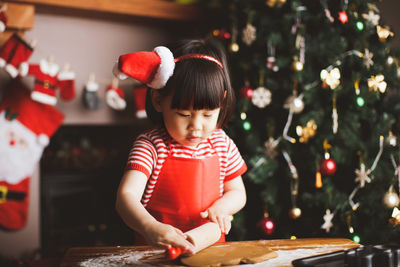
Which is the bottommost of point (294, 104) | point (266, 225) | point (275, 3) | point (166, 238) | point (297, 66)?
point (266, 225)

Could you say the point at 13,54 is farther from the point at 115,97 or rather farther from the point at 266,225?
the point at 266,225

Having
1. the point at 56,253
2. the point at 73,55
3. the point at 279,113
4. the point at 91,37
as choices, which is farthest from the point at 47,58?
the point at 279,113

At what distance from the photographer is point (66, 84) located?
6.30 feet

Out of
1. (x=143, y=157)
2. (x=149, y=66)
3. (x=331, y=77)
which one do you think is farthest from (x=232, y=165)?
(x=331, y=77)

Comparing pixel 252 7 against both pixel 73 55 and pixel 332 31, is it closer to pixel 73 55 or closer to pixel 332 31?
pixel 332 31

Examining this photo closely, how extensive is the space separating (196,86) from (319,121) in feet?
2.72

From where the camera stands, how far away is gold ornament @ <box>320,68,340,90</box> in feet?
4.80

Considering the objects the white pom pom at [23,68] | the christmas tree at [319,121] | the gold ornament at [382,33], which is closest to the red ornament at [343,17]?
the christmas tree at [319,121]

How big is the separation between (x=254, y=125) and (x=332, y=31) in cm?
53

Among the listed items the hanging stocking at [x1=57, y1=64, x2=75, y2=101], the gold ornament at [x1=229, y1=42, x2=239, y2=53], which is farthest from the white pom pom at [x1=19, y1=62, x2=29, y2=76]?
the gold ornament at [x1=229, y1=42, x2=239, y2=53]

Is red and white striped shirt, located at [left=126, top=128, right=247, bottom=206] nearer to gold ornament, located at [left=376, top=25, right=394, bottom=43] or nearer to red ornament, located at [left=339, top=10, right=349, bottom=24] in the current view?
red ornament, located at [left=339, top=10, right=349, bottom=24]

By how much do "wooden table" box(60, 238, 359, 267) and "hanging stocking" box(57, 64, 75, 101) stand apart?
1200 millimetres

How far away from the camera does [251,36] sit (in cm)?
167

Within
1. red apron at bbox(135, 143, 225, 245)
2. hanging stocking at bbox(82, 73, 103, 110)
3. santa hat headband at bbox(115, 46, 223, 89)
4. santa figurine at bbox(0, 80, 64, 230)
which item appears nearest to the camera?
santa hat headband at bbox(115, 46, 223, 89)
